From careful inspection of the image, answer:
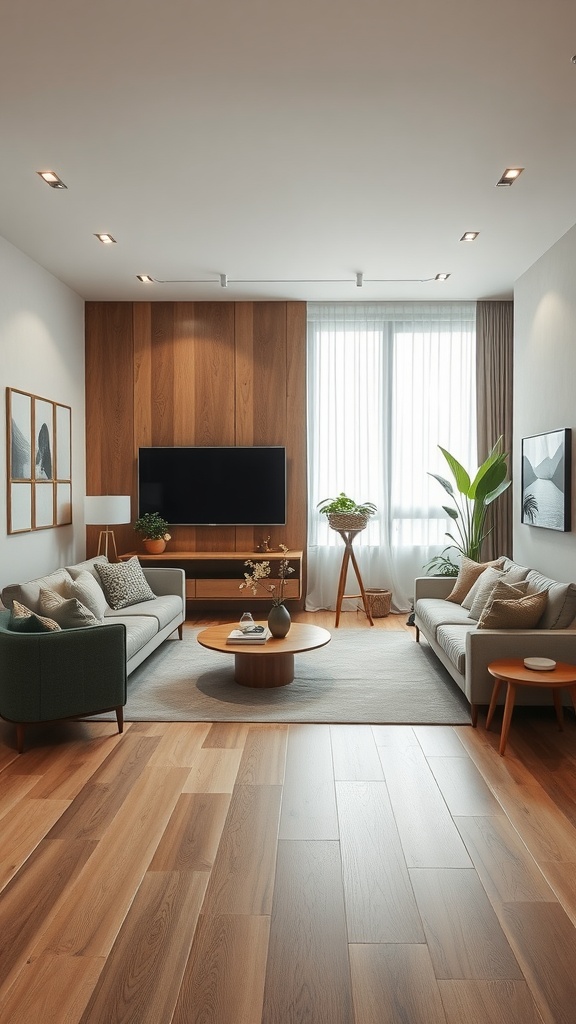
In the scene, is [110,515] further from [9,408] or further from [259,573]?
[259,573]

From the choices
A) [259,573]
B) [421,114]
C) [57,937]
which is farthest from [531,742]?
[421,114]

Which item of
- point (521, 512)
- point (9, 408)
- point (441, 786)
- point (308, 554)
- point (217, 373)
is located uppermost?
point (217, 373)

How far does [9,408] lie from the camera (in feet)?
16.8

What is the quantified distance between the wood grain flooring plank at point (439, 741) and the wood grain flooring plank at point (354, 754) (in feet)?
0.81

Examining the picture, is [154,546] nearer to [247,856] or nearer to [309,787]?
[309,787]

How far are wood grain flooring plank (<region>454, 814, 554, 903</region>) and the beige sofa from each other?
1.97m

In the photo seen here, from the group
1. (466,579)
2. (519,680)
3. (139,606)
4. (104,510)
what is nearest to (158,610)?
(139,606)

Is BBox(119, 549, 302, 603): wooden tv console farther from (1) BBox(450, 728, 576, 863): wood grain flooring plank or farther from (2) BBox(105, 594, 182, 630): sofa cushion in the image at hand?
(1) BBox(450, 728, 576, 863): wood grain flooring plank

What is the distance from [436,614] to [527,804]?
2223 mm

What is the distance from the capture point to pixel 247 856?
2.56 meters

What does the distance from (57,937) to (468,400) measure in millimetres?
6032

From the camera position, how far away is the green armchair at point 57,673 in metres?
3.57

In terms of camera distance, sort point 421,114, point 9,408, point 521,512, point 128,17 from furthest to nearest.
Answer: point 521,512 < point 9,408 < point 421,114 < point 128,17

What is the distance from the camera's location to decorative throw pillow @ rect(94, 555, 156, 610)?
547 centimetres
